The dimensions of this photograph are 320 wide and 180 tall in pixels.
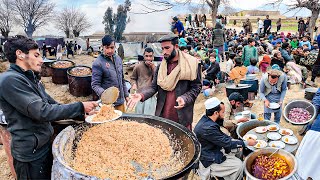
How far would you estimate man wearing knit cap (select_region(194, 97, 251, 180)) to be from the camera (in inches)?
143

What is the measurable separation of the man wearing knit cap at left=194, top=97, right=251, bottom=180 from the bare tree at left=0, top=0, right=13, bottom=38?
24.5 meters

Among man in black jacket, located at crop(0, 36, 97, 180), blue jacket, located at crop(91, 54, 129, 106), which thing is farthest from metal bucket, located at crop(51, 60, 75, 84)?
man in black jacket, located at crop(0, 36, 97, 180)

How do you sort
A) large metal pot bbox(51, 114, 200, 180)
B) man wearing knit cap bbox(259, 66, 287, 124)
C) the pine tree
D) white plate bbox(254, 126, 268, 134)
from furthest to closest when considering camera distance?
the pine tree < man wearing knit cap bbox(259, 66, 287, 124) < white plate bbox(254, 126, 268, 134) < large metal pot bbox(51, 114, 200, 180)

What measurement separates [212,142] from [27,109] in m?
2.32

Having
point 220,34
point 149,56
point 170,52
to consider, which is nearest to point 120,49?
point 220,34

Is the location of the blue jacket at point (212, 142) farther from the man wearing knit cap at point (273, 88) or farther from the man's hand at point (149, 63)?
the man wearing knit cap at point (273, 88)

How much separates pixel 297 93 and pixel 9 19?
24.4 metres

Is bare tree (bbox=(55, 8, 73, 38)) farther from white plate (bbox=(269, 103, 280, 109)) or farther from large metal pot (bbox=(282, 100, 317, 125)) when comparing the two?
large metal pot (bbox=(282, 100, 317, 125))

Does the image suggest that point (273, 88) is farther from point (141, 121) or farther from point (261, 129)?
point (141, 121)

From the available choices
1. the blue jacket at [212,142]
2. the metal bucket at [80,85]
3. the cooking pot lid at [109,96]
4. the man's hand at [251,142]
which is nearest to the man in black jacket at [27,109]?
the cooking pot lid at [109,96]

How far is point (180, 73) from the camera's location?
3457mm

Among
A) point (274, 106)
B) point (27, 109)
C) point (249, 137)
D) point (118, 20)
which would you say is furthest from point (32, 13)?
point (27, 109)

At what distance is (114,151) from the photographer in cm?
250

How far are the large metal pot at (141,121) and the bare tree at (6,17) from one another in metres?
24.5
